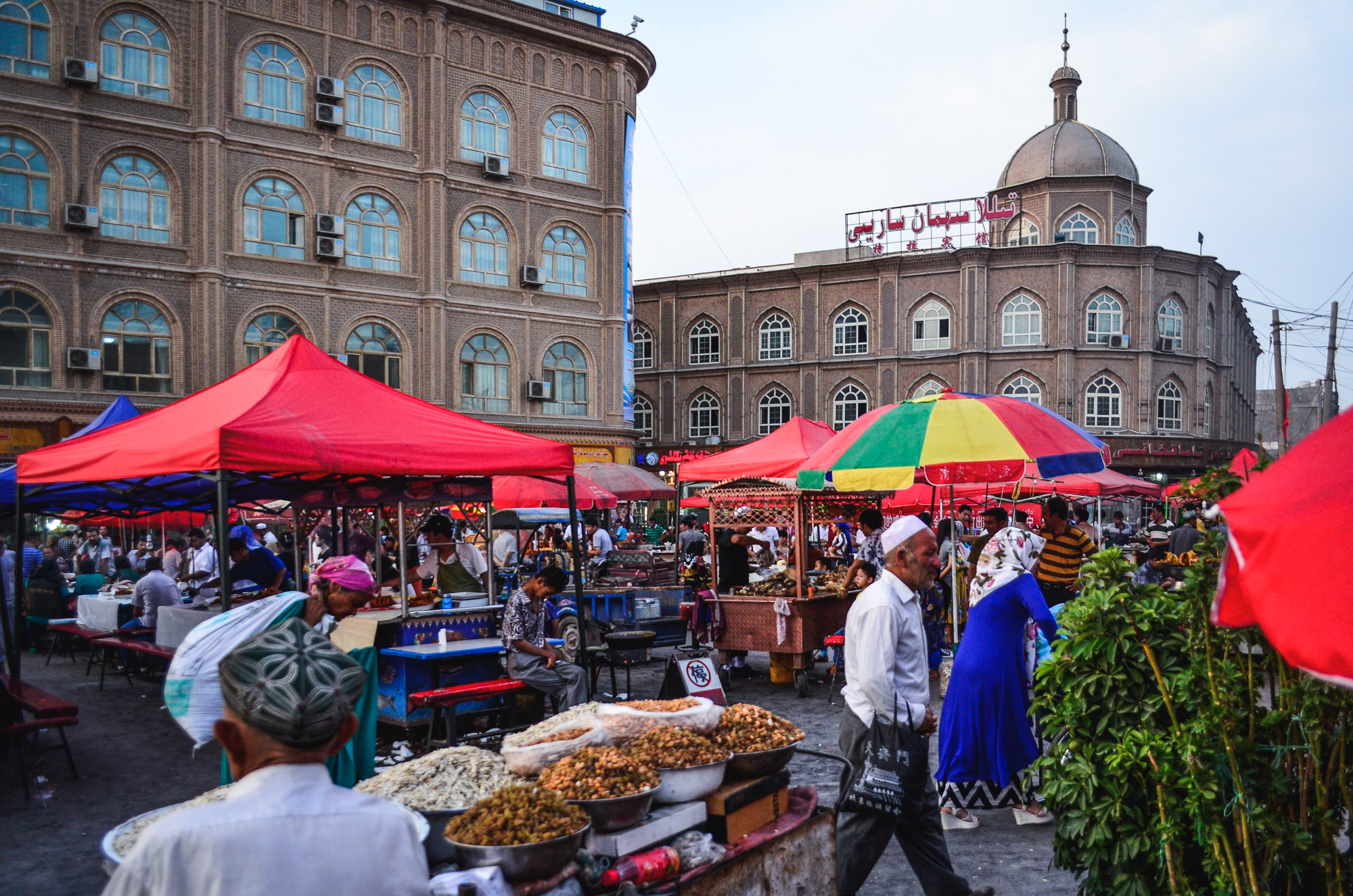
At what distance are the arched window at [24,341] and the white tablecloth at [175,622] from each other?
15.1 m

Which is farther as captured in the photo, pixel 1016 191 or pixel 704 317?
pixel 704 317

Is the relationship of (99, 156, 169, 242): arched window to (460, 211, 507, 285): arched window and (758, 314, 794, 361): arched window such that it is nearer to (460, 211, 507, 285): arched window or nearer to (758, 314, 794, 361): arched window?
(460, 211, 507, 285): arched window

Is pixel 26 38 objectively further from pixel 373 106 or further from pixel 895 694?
pixel 895 694

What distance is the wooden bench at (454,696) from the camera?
7566 mm

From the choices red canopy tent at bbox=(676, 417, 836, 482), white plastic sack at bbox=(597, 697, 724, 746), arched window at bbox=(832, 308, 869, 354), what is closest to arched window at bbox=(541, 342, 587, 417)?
arched window at bbox=(832, 308, 869, 354)

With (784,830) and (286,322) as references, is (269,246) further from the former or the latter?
(784,830)

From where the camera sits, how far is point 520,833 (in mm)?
3088

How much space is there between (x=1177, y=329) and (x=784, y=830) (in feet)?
144

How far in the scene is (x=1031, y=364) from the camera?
40625mm

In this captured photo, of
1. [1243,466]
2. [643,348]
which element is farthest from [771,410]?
[1243,466]

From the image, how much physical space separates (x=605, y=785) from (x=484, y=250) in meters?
27.7

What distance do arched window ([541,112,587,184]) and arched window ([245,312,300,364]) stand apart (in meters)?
9.69

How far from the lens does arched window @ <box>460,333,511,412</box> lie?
2914 centimetres

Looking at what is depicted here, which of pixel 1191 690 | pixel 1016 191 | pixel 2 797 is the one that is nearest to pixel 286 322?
pixel 2 797
